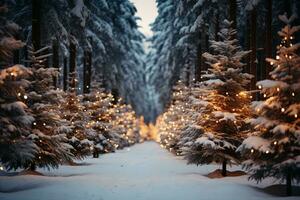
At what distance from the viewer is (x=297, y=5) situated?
2970 centimetres

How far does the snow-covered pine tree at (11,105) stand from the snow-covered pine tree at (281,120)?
23.4 ft

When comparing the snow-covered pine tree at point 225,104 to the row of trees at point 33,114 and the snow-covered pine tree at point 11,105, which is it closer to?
the row of trees at point 33,114

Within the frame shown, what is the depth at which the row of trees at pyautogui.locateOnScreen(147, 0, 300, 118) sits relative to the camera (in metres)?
26.3

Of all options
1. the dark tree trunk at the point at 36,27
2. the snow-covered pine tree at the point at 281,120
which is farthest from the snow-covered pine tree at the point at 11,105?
the snow-covered pine tree at the point at 281,120

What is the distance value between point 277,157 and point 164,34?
3580cm

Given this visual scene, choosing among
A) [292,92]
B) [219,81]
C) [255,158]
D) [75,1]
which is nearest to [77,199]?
[255,158]

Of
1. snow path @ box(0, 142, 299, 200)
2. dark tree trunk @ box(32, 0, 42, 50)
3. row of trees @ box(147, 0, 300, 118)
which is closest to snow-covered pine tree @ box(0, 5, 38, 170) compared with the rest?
snow path @ box(0, 142, 299, 200)

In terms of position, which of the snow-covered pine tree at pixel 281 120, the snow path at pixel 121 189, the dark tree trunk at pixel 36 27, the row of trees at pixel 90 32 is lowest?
the snow path at pixel 121 189

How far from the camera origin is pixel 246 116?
20938 millimetres

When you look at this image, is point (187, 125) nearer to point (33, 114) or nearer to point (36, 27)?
point (33, 114)

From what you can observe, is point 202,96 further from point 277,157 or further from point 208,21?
point 208,21

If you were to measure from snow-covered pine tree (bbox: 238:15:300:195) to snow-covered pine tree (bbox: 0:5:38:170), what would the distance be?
23.4 ft

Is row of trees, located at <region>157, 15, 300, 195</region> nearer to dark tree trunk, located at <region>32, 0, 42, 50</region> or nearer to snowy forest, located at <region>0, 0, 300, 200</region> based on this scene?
snowy forest, located at <region>0, 0, 300, 200</region>

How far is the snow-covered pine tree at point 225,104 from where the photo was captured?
20516 mm
